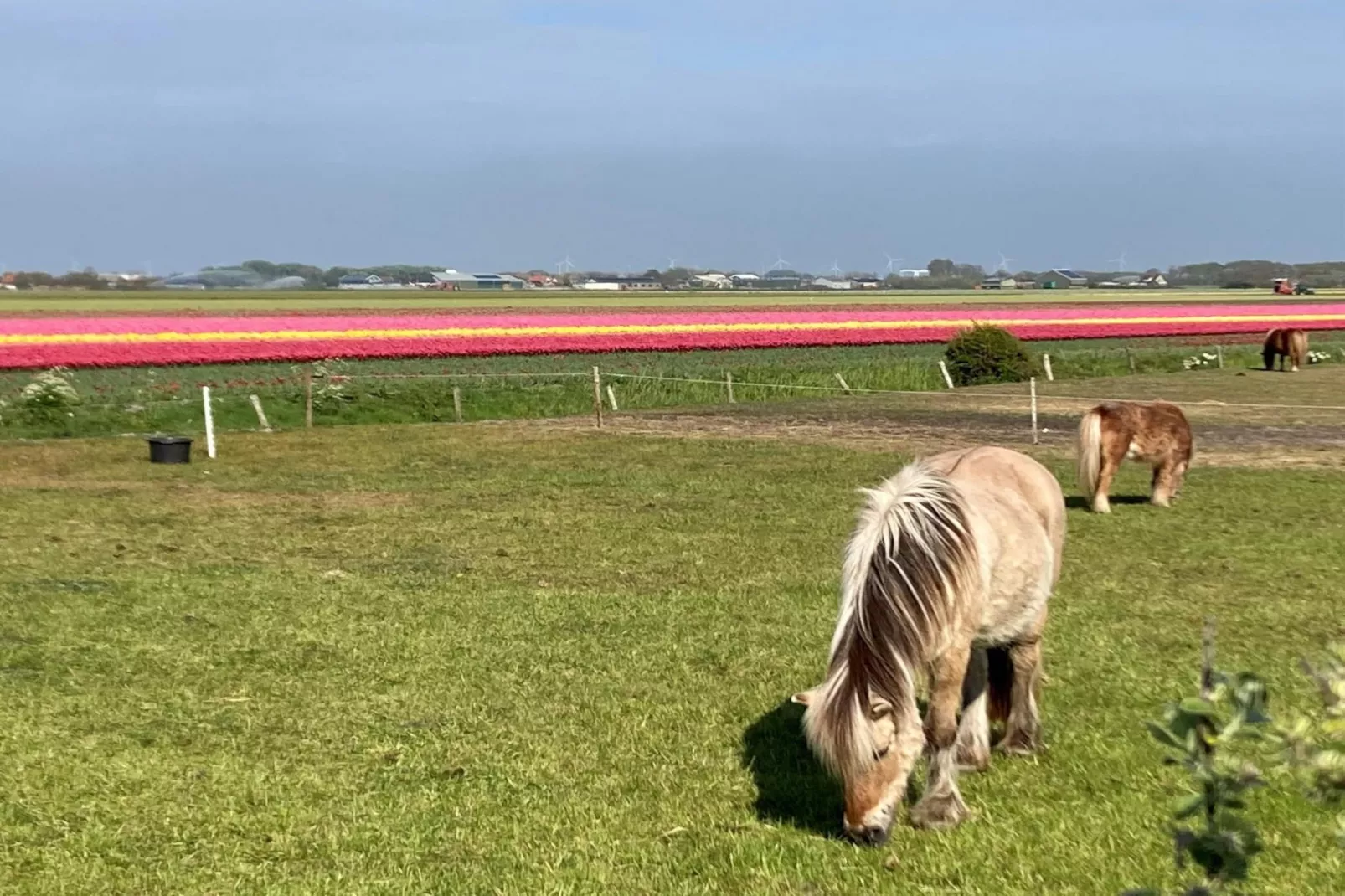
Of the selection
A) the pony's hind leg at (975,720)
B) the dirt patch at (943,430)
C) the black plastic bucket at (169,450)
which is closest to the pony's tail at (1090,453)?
the dirt patch at (943,430)

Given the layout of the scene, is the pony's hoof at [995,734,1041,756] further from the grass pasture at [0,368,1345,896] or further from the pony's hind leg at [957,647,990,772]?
the pony's hind leg at [957,647,990,772]

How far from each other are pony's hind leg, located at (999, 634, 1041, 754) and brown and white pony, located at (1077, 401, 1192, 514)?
8326 mm

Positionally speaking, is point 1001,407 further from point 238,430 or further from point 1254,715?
point 1254,715

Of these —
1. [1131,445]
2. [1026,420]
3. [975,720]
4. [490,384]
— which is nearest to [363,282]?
[490,384]

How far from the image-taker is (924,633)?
5617 millimetres

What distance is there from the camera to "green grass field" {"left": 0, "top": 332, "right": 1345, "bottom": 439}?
26016 millimetres

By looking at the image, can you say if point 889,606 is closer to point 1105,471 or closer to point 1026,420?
point 1105,471

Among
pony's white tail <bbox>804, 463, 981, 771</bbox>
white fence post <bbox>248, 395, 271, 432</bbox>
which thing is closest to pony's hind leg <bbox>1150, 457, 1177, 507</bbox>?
pony's white tail <bbox>804, 463, 981, 771</bbox>

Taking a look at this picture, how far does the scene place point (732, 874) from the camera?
5430 millimetres

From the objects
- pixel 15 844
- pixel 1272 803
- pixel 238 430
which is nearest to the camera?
pixel 15 844

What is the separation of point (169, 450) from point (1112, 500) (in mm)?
13010

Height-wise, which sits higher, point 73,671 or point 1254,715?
point 1254,715

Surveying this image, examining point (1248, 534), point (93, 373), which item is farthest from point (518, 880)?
point (93, 373)

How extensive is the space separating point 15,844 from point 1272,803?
5391 mm
